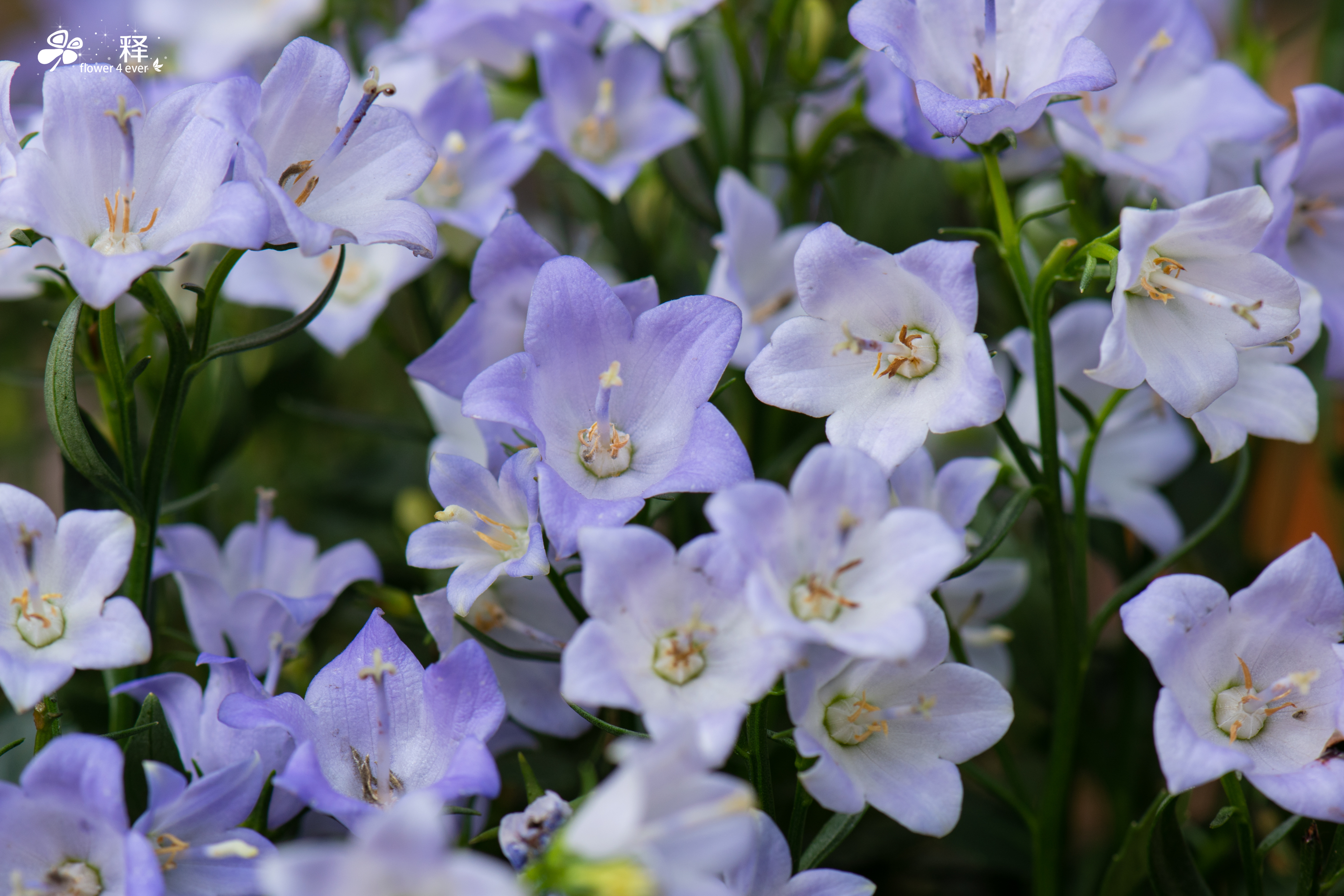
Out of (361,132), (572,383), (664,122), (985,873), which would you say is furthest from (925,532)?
(985,873)

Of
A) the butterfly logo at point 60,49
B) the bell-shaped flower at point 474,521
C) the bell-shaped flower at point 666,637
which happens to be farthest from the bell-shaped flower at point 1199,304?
the butterfly logo at point 60,49

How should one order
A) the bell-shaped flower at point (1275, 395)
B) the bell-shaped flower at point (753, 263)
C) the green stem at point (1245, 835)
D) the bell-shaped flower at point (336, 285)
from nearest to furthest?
the green stem at point (1245, 835), the bell-shaped flower at point (1275, 395), the bell-shaped flower at point (753, 263), the bell-shaped flower at point (336, 285)

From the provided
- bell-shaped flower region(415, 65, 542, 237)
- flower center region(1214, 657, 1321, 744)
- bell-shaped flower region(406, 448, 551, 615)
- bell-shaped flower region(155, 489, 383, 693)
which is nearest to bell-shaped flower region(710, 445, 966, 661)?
bell-shaped flower region(406, 448, 551, 615)

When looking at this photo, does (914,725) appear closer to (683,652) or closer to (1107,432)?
(683,652)

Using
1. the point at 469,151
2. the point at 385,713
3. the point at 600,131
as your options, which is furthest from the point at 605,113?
the point at 385,713

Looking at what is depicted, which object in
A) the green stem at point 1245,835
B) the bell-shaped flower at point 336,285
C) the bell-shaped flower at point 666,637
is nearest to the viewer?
the bell-shaped flower at point 666,637

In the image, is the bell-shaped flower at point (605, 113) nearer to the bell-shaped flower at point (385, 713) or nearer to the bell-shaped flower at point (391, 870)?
the bell-shaped flower at point (385, 713)

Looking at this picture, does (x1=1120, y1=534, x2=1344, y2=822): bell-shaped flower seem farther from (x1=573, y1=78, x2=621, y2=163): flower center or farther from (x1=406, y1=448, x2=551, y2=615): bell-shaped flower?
(x1=573, y1=78, x2=621, y2=163): flower center

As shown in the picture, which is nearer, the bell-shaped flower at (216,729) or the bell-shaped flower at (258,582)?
the bell-shaped flower at (216,729)
